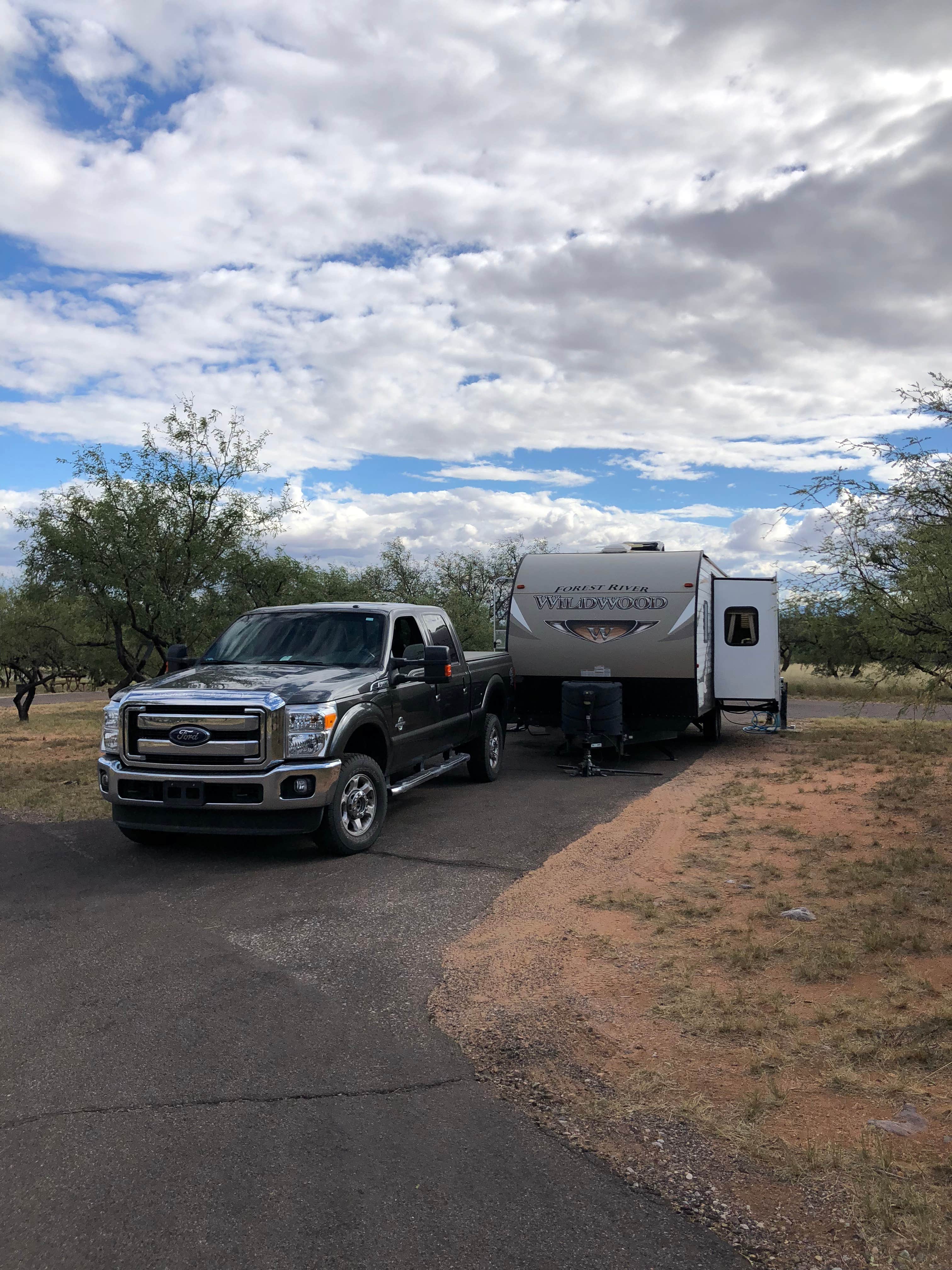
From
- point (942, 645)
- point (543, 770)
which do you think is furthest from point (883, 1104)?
point (543, 770)

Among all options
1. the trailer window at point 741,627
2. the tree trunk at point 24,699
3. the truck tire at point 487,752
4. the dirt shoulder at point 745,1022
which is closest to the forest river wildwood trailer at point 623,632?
the trailer window at point 741,627

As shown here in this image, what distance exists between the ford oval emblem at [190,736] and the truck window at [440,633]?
3.28m

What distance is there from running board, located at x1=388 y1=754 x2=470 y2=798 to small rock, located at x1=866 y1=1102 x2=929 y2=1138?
5.38m

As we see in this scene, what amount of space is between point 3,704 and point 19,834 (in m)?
37.8

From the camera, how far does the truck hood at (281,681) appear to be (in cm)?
734

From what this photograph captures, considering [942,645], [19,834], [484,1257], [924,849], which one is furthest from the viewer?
[19,834]

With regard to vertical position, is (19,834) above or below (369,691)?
below

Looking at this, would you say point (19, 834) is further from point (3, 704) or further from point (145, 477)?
point (3, 704)

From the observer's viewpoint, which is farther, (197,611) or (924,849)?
(197,611)

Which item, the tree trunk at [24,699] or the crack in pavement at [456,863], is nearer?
the crack in pavement at [456,863]

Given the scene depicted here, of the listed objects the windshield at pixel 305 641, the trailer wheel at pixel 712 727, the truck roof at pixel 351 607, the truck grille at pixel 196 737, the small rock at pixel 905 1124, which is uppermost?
the truck roof at pixel 351 607

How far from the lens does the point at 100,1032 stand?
4234mm

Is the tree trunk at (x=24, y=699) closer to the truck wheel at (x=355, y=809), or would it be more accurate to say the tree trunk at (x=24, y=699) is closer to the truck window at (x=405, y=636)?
the truck window at (x=405, y=636)

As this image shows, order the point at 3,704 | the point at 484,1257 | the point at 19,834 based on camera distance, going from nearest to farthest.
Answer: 1. the point at 484,1257
2. the point at 19,834
3. the point at 3,704
